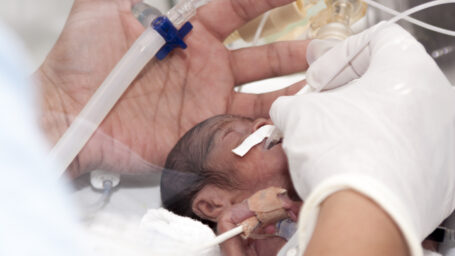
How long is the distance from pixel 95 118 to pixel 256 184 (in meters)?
0.34

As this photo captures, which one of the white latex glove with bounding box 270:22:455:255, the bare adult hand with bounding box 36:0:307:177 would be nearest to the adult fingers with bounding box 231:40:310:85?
the bare adult hand with bounding box 36:0:307:177

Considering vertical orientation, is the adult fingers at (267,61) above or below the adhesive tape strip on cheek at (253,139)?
below

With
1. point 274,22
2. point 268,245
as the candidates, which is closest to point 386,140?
point 268,245

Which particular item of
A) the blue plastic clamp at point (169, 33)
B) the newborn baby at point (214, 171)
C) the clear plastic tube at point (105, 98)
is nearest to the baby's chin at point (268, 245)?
the newborn baby at point (214, 171)

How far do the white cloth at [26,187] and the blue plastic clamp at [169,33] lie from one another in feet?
0.90

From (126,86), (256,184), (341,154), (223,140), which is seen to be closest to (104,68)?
(126,86)

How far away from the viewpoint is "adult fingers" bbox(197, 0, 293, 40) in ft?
3.61

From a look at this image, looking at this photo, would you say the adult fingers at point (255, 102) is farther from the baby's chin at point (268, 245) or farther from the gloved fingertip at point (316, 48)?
the baby's chin at point (268, 245)

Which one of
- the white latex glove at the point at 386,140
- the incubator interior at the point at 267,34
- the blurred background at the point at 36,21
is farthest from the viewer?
the blurred background at the point at 36,21

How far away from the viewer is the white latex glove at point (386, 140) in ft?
1.67

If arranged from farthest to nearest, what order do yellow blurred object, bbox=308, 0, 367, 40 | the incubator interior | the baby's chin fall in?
yellow blurred object, bbox=308, 0, 367, 40 → the incubator interior → the baby's chin

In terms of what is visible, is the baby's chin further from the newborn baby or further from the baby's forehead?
the baby's forehead

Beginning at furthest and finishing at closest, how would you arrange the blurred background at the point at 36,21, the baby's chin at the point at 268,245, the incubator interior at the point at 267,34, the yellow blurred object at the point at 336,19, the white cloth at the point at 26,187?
the yellow blurred object at the point at 336,19
the blurred background at the point at 36,21
the incubator interior at the point at 267,34
the baby's chin at the point at 268,245
the white cloth at the point at 26,187

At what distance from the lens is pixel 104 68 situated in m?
0.99
